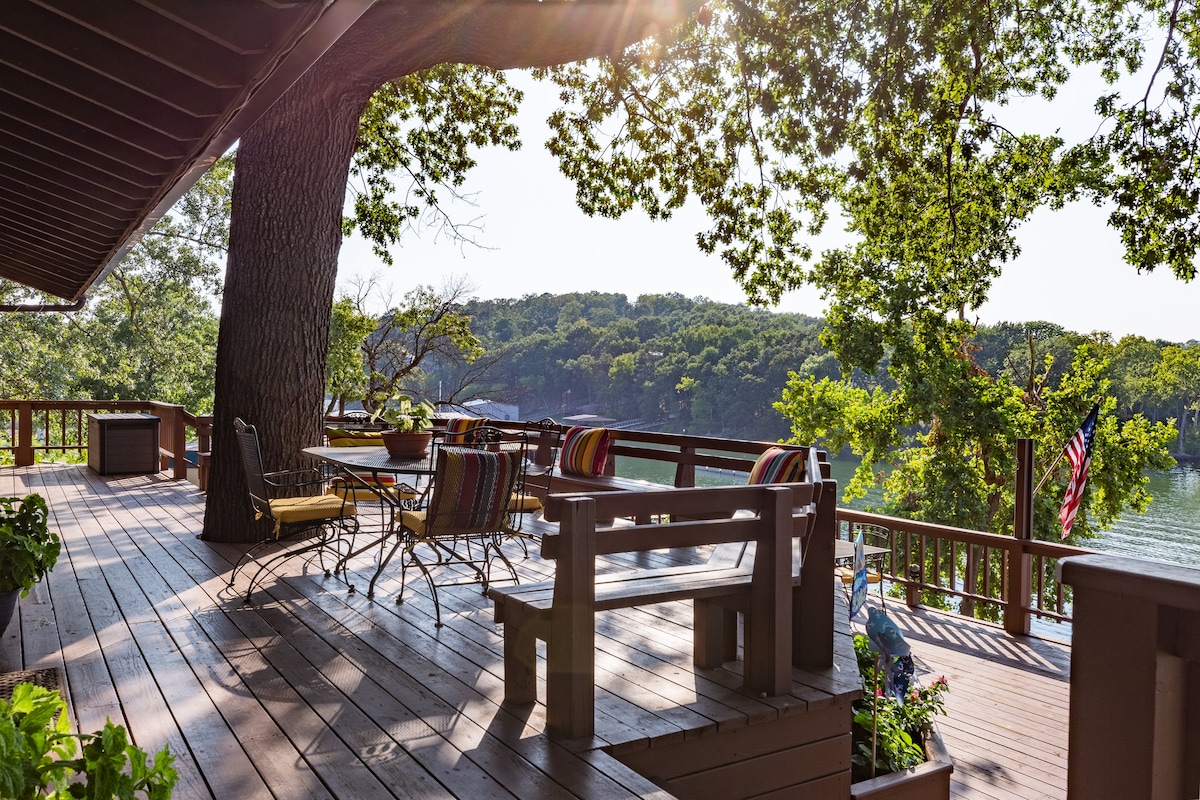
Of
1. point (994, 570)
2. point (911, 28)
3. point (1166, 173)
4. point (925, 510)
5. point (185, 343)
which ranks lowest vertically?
point (994, 570)

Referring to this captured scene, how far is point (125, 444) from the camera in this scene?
10.4m

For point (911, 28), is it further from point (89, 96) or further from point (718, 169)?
point (89, 96)

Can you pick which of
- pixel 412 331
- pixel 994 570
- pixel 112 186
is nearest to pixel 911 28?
pixel 112 186

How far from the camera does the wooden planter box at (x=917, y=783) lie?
3.67 metres

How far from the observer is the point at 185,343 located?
2006 cm

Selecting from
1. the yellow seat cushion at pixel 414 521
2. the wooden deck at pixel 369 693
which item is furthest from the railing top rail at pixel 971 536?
the yellow seat cushion at pixel 414 521

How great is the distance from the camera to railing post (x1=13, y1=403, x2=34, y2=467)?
1085 centimetres

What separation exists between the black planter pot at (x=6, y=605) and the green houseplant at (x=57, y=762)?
267cm

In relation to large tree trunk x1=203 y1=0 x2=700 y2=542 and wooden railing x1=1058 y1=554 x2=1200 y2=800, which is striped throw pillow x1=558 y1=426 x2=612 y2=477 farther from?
wooden railing x1=1058 y1=554 x2=1200 y2=800

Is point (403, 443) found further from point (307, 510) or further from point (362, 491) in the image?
point (362, 491)

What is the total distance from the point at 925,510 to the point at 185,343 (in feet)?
58.9

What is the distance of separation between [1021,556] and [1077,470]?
2.27 m

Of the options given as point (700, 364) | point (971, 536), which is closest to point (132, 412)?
point (971, 536)

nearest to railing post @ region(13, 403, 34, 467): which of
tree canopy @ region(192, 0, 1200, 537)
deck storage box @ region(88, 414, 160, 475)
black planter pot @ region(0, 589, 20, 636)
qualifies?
deck storage box @ region(88, 414, 160, 475)
